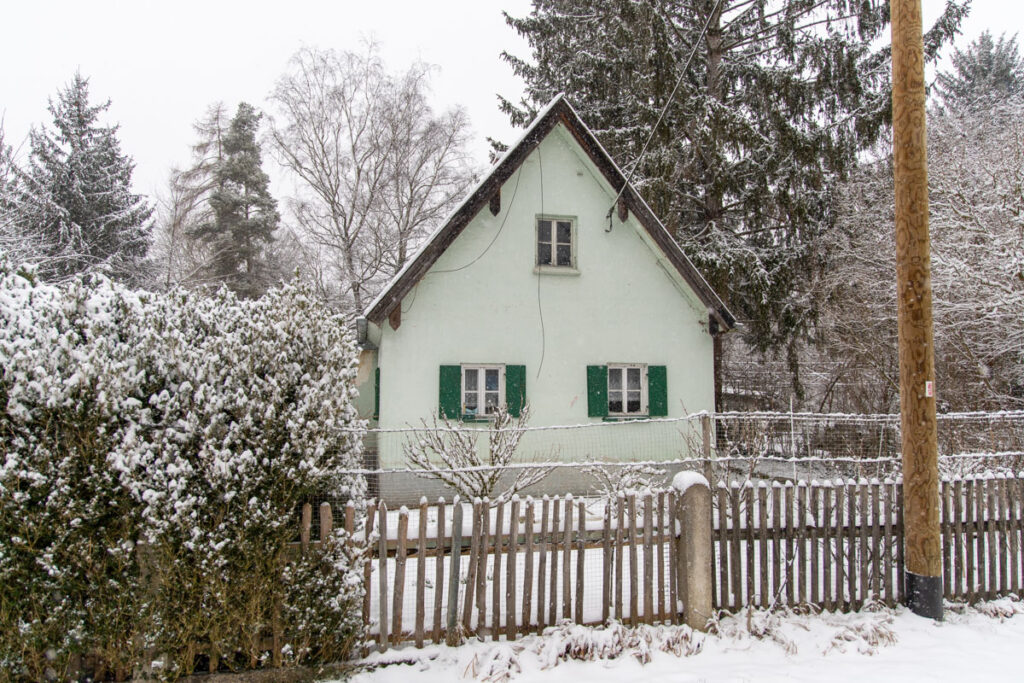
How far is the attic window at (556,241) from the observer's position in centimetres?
1106

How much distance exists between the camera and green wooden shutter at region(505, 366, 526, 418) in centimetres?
1040

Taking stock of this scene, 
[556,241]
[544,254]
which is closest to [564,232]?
[556,241]

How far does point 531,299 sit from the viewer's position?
1080cm

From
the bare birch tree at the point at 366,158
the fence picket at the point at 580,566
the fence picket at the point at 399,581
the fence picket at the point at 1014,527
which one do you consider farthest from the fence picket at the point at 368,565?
the bare birch tree at the point at 366,158

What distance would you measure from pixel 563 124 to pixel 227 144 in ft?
78.3

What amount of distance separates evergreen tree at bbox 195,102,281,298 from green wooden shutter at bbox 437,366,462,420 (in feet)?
63.7

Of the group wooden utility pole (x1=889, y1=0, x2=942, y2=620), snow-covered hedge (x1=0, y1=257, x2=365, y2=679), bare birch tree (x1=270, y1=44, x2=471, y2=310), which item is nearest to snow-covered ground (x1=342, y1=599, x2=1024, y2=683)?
wooden utility pole (x1=889, y1=0, x2=942, y2=620)

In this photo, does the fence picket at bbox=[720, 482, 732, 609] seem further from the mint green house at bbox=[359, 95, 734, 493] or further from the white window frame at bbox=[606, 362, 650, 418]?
the white window frame at bbox=[606, 362, 650, 418]

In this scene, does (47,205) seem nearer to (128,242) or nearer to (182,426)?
(128,242)

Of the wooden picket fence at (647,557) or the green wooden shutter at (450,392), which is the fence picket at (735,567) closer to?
the wooden picket fence at (647,557)

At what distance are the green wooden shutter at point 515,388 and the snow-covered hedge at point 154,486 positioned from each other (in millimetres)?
6606

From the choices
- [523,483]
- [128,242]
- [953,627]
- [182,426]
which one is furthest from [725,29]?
[128,242]

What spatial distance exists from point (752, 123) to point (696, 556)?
13373 millimetres

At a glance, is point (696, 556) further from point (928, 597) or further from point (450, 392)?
point (450, 392)
